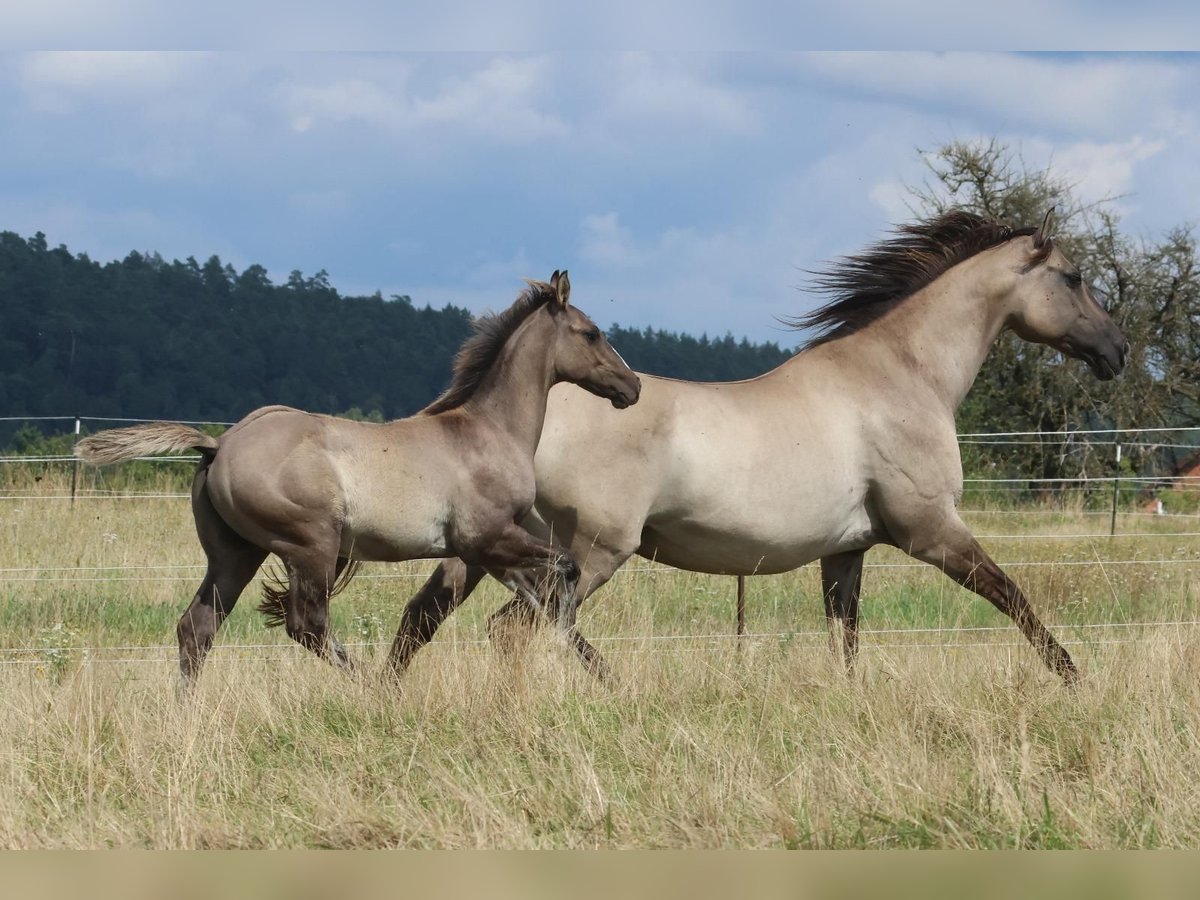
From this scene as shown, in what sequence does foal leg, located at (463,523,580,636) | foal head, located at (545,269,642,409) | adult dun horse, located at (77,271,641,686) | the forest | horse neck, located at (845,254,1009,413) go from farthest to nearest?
the forest < horse neck, located at (845,254,1009,413) < foal head, located at (545,269,642,409) < foal leg, located at (463,523,580,636) < adult dun horse, located at (77,271,641,686)

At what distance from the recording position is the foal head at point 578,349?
6.09 m

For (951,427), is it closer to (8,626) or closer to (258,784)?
(258,784)

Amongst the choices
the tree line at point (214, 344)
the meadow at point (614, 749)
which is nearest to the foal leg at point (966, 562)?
the meadow at point (614, 749)

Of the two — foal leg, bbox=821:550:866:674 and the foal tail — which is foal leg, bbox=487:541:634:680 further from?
the foal tail

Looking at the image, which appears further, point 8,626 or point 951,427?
A: point 8,626

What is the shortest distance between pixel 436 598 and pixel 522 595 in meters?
0.64

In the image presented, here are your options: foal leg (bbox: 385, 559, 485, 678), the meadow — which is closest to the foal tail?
the meadow

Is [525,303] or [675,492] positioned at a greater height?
[525,303]

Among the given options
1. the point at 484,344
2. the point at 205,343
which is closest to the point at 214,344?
the point at 205,343

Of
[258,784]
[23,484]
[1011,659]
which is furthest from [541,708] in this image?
[23,484]

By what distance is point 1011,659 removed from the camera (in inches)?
220

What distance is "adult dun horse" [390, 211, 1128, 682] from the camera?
5941 millimetres

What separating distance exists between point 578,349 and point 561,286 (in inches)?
12.5

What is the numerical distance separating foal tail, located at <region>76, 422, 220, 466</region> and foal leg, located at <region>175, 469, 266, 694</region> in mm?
151
